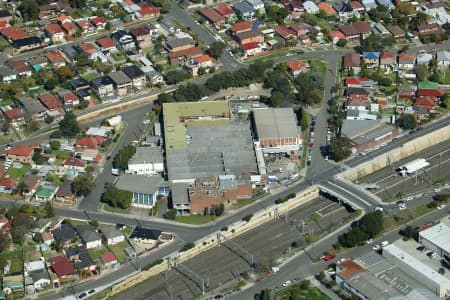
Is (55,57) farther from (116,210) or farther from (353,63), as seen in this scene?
(353,63)

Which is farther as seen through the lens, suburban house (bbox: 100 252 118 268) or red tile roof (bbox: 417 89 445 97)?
red tile roof (bbox: 417 89 445 97)

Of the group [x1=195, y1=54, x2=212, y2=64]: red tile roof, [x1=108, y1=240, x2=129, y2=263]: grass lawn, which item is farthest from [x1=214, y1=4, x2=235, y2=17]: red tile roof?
[x1=108, y1=240, x2=129, y2=263]: grass lawn

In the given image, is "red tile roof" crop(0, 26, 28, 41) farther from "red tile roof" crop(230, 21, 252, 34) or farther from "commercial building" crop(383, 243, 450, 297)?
"commercial building" crop(383, 243, 450, 297)

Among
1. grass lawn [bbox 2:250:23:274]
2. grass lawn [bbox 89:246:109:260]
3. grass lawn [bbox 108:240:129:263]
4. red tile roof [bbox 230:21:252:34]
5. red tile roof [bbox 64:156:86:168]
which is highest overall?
red tile roof [bbox 230:21:252:34]

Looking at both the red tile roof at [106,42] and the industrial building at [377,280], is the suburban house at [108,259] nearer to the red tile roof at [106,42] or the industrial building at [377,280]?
the industrial building at [377,280]

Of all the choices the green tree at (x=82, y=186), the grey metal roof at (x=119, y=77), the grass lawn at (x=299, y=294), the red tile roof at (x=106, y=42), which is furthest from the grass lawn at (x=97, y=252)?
the red tile roof at (x=106, y=42)

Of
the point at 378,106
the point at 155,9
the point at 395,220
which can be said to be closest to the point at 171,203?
the point at 395,220
